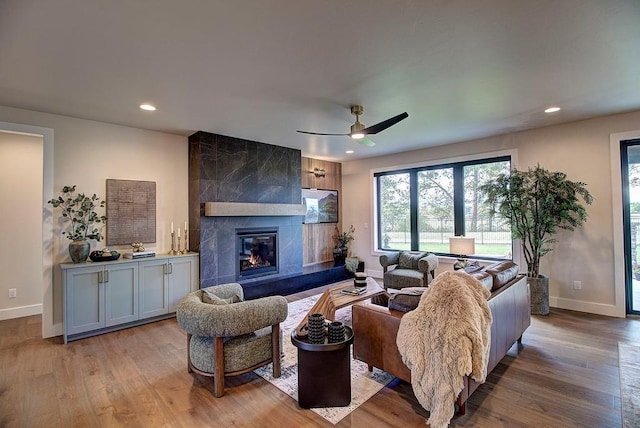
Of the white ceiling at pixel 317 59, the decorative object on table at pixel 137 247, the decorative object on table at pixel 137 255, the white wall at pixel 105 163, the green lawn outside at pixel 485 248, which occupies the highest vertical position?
the white ceiling at pixel 317 59

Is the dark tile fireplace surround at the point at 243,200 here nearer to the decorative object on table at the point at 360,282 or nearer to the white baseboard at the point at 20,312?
the decorative object on table at the point at 360,282

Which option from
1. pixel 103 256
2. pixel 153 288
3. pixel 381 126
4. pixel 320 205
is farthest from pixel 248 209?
pixel 381 126

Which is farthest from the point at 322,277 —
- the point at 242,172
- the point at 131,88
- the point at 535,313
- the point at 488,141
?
the point at 131,88

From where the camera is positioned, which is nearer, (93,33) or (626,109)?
(93,33)

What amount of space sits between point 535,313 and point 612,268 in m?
1.17

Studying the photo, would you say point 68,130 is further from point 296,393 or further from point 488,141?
point 488,141

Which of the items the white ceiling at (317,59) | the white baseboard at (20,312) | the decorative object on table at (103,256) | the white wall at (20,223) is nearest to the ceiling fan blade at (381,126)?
the white ceiling at (317,59)

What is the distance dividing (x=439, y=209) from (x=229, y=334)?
15.7 feet

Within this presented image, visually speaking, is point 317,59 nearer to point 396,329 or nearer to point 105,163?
point 396,329

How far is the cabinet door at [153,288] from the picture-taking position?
13.3 feet

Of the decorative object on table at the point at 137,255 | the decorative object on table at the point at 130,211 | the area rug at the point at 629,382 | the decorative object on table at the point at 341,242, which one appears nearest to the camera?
the area rug at the point at 629,382

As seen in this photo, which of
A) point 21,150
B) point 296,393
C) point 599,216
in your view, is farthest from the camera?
point 21,150

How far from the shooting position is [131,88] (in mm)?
3039

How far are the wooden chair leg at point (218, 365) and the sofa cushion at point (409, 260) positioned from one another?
3.69 metres
